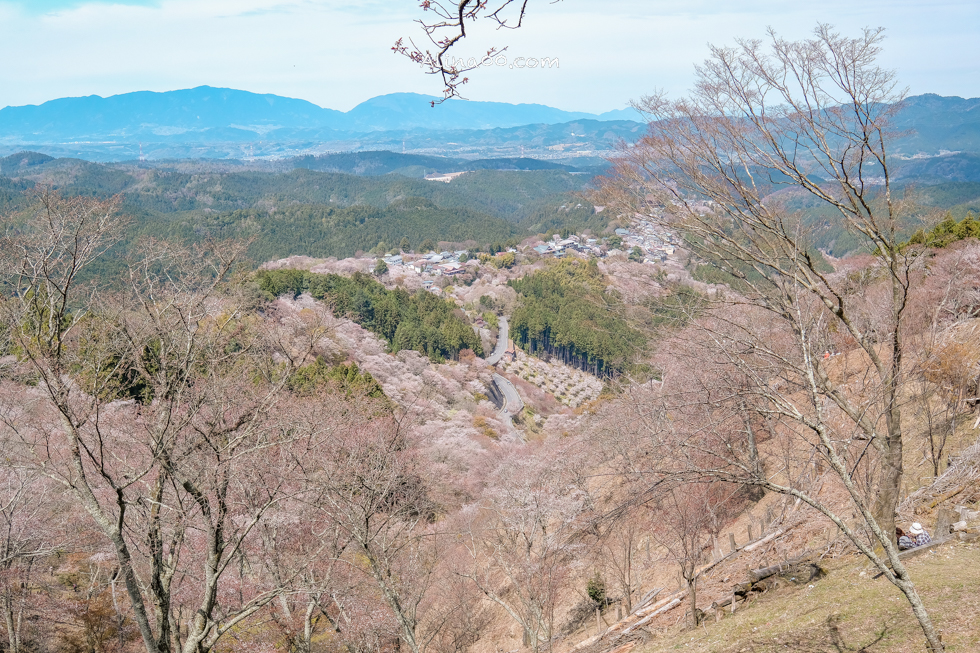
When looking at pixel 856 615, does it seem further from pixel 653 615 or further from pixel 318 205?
pixel 318 205

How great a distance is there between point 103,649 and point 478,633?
7.60m

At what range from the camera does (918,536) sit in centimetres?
684

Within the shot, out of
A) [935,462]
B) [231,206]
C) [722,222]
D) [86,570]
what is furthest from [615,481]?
[231,206]

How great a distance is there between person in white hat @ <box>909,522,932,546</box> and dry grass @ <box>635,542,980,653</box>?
Answer: 0.73ft

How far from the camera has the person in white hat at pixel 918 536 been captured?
268 inches

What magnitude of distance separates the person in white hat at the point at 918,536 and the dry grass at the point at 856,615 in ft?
0.73

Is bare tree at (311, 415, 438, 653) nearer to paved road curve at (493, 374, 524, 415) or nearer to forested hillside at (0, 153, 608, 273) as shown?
paved road curve at (493, 374, 524, 415)

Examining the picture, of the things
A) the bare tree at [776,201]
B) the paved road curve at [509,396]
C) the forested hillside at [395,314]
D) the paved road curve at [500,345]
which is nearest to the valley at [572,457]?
the bare tree at [776,201]

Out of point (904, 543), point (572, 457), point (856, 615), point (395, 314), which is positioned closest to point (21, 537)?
point (856, 615)

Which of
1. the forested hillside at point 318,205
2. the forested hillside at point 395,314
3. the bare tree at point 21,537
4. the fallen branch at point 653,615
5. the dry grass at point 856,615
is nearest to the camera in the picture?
the dry grass at point 856,615

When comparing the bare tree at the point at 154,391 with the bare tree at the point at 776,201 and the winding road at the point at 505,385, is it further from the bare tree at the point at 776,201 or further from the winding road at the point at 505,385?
the winding road at the point at 505,385

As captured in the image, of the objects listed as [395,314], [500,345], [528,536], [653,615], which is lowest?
[500,345]

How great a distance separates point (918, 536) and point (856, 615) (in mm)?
2390

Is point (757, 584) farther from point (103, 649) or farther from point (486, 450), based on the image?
point (486, 450)
